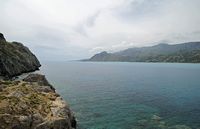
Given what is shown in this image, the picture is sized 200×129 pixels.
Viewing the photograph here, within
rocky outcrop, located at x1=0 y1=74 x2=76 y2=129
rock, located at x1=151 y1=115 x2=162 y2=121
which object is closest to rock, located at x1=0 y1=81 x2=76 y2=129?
rocky outcrop, located at x1=0 y1=74 x2=76 y2=129

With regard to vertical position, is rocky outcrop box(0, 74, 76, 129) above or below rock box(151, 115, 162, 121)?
above

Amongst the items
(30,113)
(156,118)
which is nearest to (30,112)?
(30,113)

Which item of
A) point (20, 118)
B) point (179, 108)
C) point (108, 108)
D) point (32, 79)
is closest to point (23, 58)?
point (32, 79)

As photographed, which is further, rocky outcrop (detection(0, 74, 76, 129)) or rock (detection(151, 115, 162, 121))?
rock (detection(151, 115, 162, 121))

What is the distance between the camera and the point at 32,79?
6512 cm

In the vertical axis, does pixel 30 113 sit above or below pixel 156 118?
above

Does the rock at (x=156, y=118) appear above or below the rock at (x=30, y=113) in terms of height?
below

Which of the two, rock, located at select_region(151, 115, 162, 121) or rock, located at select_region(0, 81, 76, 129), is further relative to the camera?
rock, located at select_region(151, 115, 162, 121)

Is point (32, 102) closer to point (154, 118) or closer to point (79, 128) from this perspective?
A: point (79, 128)

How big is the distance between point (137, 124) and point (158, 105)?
20473 mm

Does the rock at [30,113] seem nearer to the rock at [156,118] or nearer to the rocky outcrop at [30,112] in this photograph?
the rocky outcrop at [30,112]

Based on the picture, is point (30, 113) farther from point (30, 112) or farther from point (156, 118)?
point (156, 118)

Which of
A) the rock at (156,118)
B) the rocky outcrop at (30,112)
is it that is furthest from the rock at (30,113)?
the rock at (156,118)

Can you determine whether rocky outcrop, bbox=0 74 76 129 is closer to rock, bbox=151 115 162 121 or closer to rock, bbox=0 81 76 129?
rock, bbox=0 81 76 129
